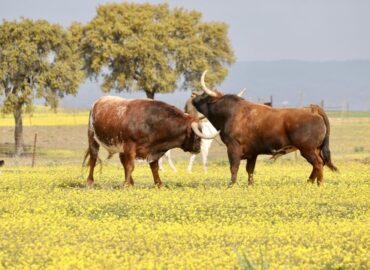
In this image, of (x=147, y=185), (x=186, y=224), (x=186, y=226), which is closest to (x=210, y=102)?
(x=147, y=185)

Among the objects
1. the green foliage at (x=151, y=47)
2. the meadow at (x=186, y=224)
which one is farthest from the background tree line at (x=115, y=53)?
the meadow at (x=186, y=224)

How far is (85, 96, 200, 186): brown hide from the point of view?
2542 cm

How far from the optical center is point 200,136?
2552 cm

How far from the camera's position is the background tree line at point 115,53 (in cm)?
6588

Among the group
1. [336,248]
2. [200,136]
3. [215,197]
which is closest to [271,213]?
[215,197]

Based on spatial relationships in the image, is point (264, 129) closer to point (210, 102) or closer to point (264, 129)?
point (264, 129)

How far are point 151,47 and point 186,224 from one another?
62900mm

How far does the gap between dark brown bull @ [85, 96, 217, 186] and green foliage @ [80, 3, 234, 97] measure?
53529 millimetres

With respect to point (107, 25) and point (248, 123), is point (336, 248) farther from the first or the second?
point (107, 25)

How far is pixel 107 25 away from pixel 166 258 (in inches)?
2681

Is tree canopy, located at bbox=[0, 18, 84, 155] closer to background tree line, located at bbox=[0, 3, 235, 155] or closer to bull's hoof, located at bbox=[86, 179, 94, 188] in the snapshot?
background tree line, located at bbox=[0, 3, 235, 155]

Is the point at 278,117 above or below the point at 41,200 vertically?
above

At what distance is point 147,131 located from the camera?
25.4 m

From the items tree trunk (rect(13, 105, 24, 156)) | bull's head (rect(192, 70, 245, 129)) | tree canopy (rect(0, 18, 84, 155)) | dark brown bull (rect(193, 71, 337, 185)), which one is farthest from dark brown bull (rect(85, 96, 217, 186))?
tree canopy (rect(0, 18, 84, 155))
